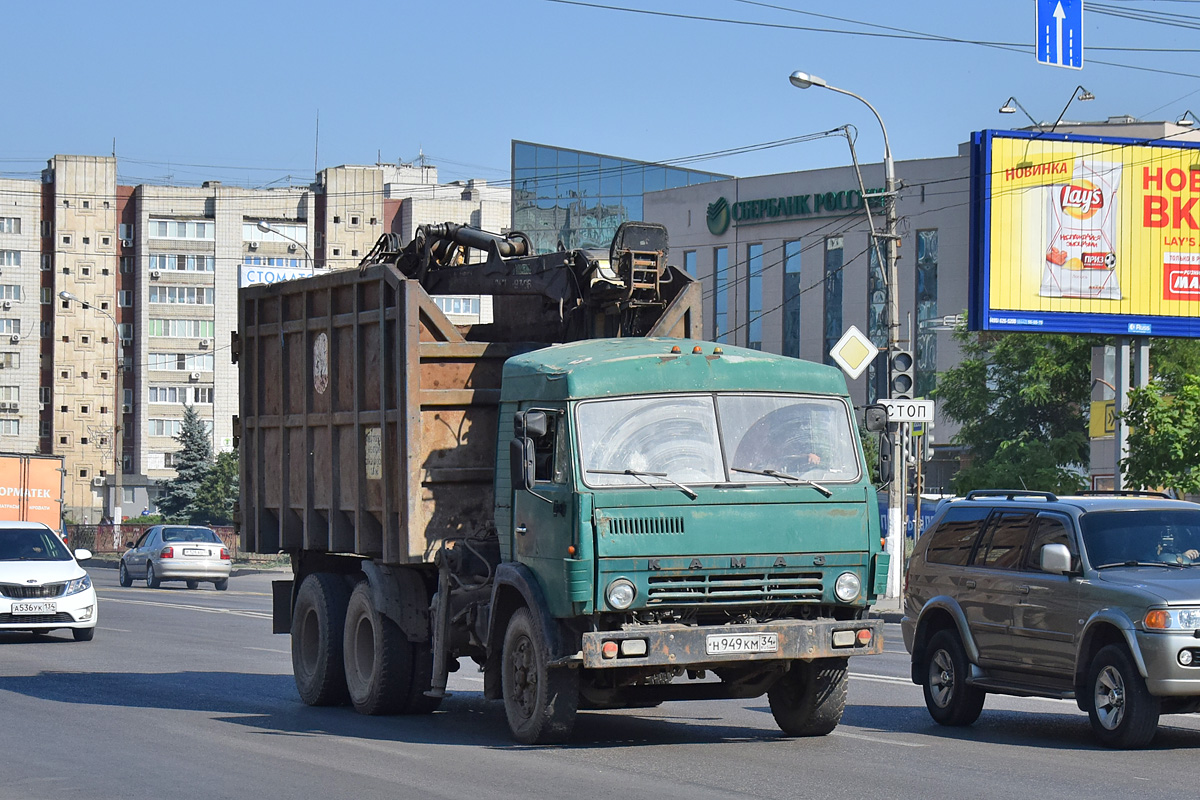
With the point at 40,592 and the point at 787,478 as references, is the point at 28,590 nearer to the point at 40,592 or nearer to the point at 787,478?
the point at 40,592

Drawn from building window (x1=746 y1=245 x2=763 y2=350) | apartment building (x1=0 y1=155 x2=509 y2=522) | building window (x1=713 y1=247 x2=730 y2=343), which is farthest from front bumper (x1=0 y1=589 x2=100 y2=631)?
apartment building (x1=0 y1=155 x2=509 y2=522)

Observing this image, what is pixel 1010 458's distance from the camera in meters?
53.7

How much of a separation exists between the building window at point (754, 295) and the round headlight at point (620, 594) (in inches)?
2454

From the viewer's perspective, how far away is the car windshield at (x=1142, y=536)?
1147 cm

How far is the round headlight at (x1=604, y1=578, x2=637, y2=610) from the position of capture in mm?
10289

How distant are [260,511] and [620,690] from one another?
5.21 m

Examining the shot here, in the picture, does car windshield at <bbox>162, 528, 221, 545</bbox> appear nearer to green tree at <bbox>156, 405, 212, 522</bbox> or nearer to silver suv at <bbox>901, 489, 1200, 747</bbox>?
silver suv at <bbox>901, 489, 1200, 747</bbox>

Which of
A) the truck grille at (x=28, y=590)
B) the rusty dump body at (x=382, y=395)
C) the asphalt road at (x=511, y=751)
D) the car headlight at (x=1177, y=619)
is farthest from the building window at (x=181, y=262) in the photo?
the car headlight at (x=1177, y=619)

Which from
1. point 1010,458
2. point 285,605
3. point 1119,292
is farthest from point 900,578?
point 1010,458

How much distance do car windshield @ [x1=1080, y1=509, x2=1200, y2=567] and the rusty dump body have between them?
3401 mm

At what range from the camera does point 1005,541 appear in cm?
1238

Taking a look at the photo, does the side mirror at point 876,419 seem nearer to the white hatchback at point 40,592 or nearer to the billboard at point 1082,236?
the white hatchback at point 40,592

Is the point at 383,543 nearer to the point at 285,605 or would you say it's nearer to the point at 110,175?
the point at 285,605

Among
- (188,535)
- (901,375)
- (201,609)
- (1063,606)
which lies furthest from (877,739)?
(188,535)
